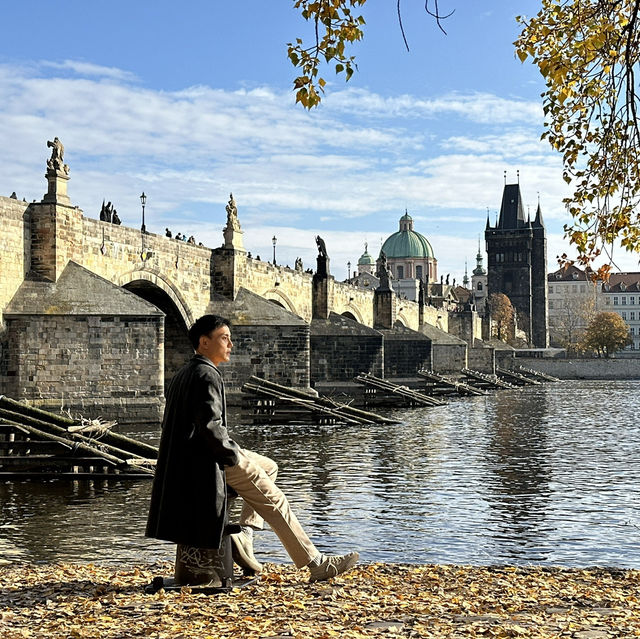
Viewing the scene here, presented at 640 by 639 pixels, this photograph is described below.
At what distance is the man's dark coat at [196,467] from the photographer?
20.6ft

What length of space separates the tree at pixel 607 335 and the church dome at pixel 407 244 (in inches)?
2090

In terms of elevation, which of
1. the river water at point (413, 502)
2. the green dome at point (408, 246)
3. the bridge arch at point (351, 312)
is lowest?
the river water at point (413, 502)

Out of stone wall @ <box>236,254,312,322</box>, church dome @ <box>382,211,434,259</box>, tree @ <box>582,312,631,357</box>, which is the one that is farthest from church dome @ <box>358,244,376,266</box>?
stone wall @ <box>236,254,312,322</box>

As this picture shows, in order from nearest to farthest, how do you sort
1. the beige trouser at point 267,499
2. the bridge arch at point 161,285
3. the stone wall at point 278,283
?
the beige trouser at point 267,499
the bridge arch at point 161,285
the stone wall at point 278,283

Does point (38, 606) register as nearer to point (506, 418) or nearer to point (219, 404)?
point (219, 404)

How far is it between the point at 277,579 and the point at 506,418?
2664 cm

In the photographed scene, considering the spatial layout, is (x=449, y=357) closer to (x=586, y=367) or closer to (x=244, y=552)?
(x=586, y=367)

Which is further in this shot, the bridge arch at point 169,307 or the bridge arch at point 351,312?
the bridge arch at point 351,312

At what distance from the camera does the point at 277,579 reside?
696 centimetres

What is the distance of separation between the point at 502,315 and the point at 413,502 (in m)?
106

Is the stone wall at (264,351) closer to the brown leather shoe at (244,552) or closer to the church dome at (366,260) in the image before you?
the brown leather shoe at (244,552)

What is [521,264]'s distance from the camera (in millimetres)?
127750

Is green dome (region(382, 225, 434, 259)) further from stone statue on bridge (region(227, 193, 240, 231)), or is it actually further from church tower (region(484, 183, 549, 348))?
stone statue on bridge (region(227, 193, 240, 231))

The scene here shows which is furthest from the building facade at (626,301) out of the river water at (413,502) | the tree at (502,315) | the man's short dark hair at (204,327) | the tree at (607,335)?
the man's short dark hair at (204,327)
